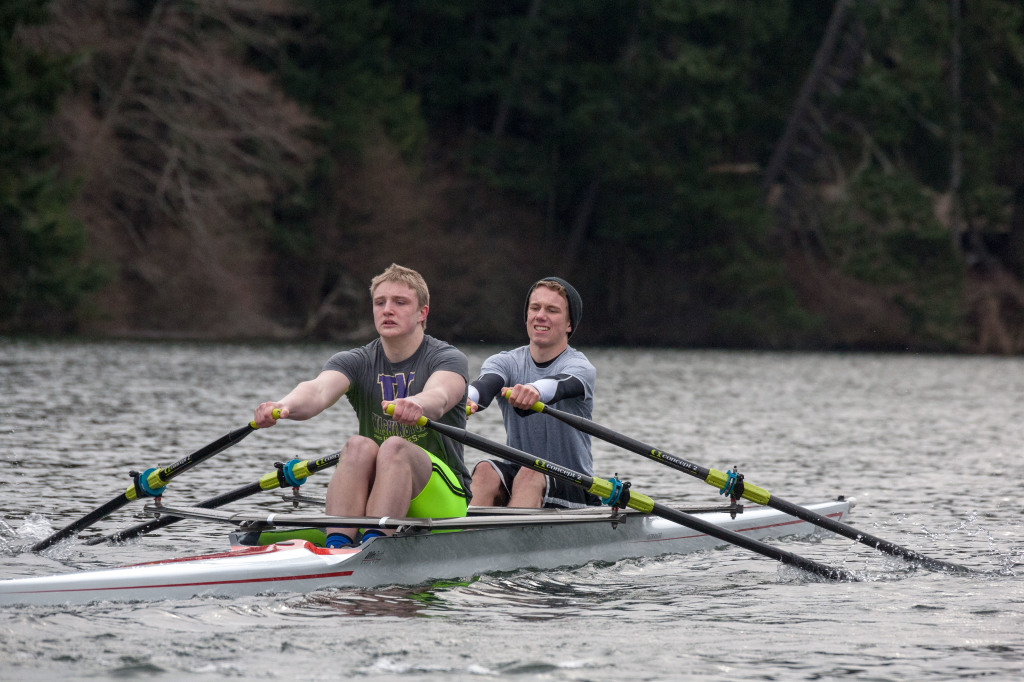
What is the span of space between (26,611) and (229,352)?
89.9 feet

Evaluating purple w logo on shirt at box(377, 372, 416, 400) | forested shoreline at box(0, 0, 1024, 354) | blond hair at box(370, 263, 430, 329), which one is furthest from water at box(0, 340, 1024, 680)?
forested shoreline at box(0, 0, 1024, 354)

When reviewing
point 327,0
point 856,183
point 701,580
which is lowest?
point 701,580

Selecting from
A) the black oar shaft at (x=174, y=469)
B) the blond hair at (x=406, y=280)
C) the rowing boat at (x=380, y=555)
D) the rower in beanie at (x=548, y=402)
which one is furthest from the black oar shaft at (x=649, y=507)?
the black oar shaft at (x=174, y=469)

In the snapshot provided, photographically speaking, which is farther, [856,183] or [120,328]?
[856,183]

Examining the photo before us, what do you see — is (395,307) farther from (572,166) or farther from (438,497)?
(572,166)

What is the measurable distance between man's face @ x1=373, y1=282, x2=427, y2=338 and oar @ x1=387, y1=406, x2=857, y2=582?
70 cm

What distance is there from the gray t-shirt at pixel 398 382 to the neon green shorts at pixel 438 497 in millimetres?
127

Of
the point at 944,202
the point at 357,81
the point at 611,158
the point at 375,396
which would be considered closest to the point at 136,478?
the point at 375,396

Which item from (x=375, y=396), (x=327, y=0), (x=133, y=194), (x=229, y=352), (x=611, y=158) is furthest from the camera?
(x=611, y=158)

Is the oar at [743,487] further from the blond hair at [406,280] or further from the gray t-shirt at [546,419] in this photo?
the blond hair at [406,280]

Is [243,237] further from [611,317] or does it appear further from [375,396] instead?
[375,396]

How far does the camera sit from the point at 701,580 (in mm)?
8594

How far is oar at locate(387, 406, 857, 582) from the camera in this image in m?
8.06

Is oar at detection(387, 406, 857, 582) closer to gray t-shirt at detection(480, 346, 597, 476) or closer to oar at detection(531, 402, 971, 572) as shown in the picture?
oar at detection(531, 402, 971, 572)
